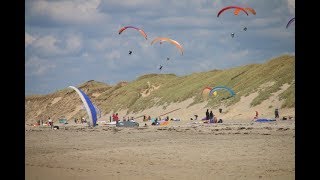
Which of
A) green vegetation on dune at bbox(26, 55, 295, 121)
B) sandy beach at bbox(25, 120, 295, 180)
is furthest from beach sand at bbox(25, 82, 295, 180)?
green vegetation on dune at bbox(26, 55, 295, 121)

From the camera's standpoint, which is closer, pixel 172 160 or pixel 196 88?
pixel 172 160

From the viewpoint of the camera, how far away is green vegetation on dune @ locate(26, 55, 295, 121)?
4816 centimetres

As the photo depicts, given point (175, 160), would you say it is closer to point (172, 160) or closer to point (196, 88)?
point (172, 160)

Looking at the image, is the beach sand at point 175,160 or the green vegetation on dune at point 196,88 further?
the green vegetation on dune at point 196,88

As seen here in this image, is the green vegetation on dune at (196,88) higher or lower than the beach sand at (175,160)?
higher

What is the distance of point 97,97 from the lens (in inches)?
3226

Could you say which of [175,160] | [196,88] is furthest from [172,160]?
[196,88]

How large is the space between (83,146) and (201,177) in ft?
34.9

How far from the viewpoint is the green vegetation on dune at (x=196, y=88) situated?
48156mm

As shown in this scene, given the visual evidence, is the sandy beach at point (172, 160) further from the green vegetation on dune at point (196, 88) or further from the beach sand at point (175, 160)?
the green vegetation on dune at point (196, 88)

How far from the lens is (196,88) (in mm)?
60594

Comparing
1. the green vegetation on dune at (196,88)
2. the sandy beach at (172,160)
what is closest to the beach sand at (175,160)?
the sandy beach at (172,160)

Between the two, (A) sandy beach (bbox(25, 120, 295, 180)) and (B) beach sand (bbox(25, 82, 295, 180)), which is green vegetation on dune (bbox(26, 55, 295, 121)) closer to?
(B) beach sand (bbox(25, 82, 295, 180))
